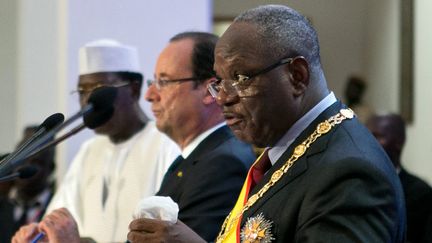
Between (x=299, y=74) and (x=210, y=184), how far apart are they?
63 cm

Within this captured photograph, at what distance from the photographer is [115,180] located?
131 inches

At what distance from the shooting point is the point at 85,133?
4.09m

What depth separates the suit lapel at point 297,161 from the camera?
1.79 metres

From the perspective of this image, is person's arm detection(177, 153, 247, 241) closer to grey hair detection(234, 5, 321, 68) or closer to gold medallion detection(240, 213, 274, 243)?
gold medallion detection(240, 213, 274, 243)

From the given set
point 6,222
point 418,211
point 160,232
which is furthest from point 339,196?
point 6,222

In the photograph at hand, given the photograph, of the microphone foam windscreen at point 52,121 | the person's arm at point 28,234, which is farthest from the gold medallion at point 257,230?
the person's arm at point 28,234

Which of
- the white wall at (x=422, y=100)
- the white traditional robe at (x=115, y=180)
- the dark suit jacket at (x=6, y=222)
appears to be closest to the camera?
the white traditional robe at (x=115, y=180)

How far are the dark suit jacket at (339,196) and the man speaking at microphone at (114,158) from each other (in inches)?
53.1

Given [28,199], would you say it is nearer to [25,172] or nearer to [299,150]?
[25,172]

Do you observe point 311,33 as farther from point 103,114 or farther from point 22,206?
point 22,206

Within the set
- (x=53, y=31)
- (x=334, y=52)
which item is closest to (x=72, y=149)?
(x=53, y=31)

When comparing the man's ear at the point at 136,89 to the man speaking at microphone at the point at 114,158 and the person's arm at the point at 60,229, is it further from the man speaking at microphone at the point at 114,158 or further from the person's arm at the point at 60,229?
the person's arm at the point at 60,229

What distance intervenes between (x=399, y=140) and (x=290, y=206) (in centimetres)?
224

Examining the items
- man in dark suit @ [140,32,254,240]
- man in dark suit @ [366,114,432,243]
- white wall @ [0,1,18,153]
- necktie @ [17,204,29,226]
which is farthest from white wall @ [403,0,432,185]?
white wall @ [0,1,18,153]
